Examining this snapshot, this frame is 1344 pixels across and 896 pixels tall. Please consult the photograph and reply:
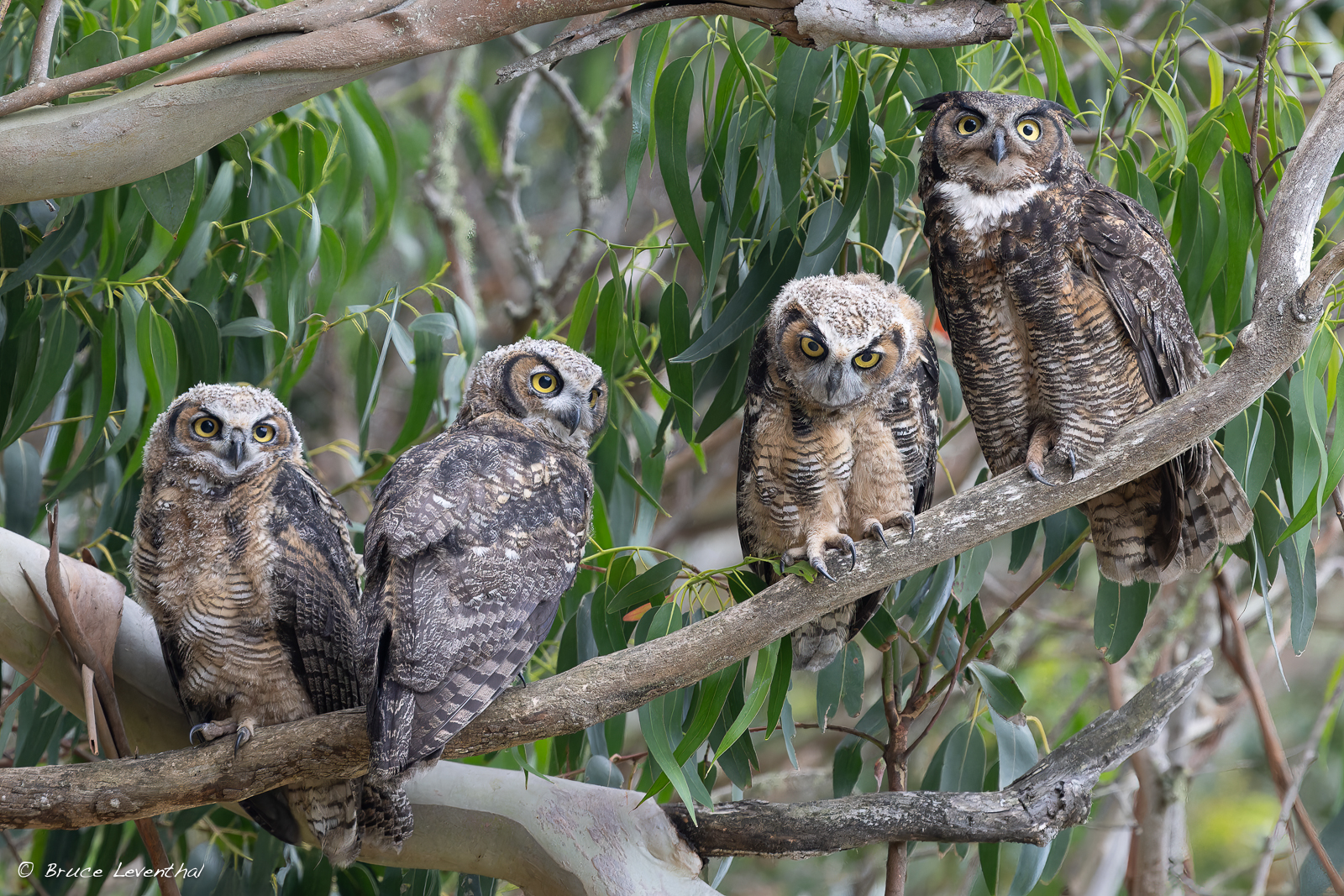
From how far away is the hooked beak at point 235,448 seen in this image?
7.39 feet

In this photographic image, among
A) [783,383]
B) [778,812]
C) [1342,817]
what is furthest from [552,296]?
[1342,817]

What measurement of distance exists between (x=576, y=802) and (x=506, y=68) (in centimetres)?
150

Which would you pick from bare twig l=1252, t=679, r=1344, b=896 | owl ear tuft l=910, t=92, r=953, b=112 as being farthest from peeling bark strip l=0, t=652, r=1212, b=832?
owl ear tuft l=910, t=92, r=953, b=112

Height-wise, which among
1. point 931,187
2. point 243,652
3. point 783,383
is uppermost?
point 931,187

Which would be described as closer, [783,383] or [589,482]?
[783,383]

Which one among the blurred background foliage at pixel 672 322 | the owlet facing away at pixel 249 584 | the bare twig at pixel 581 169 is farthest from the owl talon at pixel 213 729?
the bare twig at pixel 581 169

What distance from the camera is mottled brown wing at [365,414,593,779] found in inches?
73.4

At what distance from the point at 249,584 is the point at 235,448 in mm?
288

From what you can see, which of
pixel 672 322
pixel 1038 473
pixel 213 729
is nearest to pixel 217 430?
pixel 213 729

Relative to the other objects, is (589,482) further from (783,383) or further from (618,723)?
(618,723)

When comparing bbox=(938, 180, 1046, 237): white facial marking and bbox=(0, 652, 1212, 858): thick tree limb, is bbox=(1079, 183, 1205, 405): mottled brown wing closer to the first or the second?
bbox=(938, 180, 1046, 237): white facial marking

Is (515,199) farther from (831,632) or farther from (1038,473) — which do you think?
(1038,473)

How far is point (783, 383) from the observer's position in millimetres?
2111

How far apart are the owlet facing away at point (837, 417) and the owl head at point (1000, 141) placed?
0.28 meters
